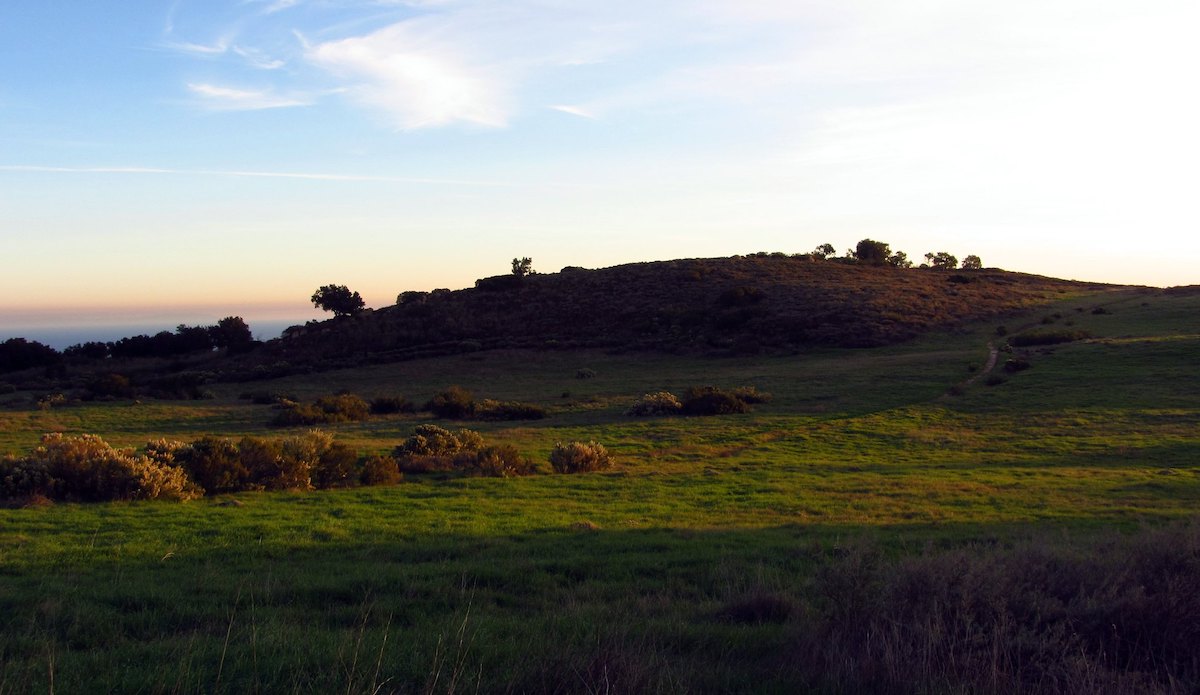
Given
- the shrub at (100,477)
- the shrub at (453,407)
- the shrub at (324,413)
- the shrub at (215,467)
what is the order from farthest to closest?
the shrub at (453,407), the shrub at (324,413), the shrub at (215,467), the shrub at (100,477)

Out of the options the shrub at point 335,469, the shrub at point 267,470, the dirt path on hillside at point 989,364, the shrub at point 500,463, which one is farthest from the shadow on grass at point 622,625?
the dirt path on hillside at point 989,364

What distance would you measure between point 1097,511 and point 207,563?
13409 mm

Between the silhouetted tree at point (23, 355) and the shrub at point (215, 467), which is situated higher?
the silhouetted tree at point (23, 355)

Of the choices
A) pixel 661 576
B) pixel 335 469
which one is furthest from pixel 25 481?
pixel 661 576

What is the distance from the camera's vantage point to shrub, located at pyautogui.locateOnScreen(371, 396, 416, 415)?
32375 millimetres

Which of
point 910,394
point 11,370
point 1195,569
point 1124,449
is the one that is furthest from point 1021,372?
point 11,370

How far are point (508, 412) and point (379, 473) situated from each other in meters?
13.6

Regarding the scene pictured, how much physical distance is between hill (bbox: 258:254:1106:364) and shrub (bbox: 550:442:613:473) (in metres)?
33.9

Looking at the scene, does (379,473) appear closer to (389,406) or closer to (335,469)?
(335,469)

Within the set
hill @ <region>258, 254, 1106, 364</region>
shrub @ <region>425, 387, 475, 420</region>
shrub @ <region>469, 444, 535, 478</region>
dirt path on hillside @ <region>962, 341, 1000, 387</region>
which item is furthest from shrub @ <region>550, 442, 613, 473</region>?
hill @ <region>258, 254, 1106, 364</region>

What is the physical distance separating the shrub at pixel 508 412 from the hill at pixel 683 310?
24.2m

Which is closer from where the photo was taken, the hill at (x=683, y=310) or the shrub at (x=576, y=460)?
the shrub at (x=576, y=460)

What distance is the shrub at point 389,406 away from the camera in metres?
32.4

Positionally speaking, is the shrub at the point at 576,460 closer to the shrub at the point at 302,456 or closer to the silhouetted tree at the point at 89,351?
the shrub at the point at 302,456
